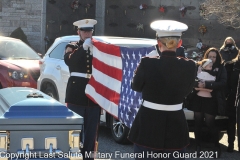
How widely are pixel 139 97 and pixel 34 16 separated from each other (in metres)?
17.5

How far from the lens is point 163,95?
4590mm

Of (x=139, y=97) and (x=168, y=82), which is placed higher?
(x=168, y=82)

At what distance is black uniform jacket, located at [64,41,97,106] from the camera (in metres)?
6.36

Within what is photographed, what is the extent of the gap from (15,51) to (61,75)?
3341 millimetres

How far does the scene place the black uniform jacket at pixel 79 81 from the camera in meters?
6.36

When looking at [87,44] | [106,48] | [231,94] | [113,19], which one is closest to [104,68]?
[106,48]

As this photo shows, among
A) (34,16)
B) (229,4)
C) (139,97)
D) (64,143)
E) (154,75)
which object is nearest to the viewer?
(64,143)

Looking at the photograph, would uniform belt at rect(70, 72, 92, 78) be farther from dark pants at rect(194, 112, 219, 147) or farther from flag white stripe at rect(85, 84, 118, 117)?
dark pants at rect(194, 112, 219, 147)

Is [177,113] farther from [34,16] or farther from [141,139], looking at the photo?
[34,16]

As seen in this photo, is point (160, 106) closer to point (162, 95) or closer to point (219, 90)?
point (162, 95)

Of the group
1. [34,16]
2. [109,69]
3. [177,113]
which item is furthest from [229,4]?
[177,113]

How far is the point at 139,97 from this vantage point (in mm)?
5785

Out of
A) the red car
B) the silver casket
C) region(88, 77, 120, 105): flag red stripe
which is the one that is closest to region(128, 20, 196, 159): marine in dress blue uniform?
the silver casket

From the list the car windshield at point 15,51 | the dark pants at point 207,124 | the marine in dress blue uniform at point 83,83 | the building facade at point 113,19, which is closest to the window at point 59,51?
the car windshield at point 15,51
